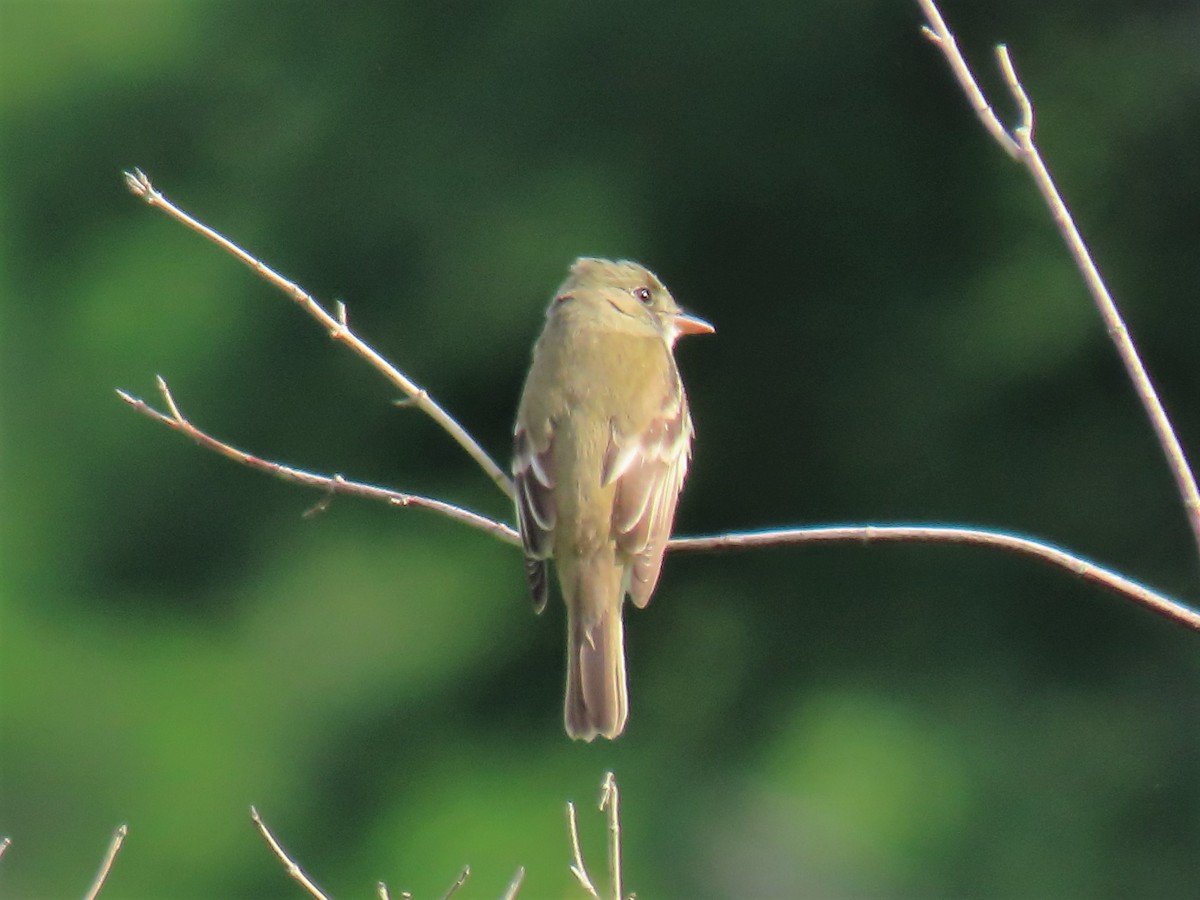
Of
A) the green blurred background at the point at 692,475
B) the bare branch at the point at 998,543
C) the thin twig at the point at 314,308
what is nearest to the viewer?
the bare branch at the point at 998,543

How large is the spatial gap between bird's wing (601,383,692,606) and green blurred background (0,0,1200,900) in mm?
7227

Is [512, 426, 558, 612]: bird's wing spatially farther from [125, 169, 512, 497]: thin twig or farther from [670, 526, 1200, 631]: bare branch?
[670, 526, 1200, 631]: bare branch

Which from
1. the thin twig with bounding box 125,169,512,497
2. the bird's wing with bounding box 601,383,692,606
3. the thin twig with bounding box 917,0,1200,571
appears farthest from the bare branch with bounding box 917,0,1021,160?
the bird's wing with bounding box 601,383,692,606

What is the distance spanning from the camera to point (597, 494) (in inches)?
207

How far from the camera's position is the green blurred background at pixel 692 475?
13.1 m

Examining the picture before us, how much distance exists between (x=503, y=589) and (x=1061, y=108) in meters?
4.76

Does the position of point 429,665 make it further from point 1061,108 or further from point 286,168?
point 1061,108

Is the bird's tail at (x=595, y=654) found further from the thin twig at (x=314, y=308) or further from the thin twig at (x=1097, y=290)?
the thin twig at (x=1097, y=290)

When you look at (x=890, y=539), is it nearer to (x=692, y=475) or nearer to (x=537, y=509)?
(x=537, y=509)

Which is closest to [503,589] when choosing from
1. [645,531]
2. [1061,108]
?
[1061,108]

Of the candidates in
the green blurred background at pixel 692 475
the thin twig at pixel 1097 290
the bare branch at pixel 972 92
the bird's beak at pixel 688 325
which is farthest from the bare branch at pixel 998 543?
the green blurred background at pixel 692 475

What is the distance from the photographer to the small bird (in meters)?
5.17

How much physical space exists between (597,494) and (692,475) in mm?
7663

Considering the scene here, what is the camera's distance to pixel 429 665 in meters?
15.1
